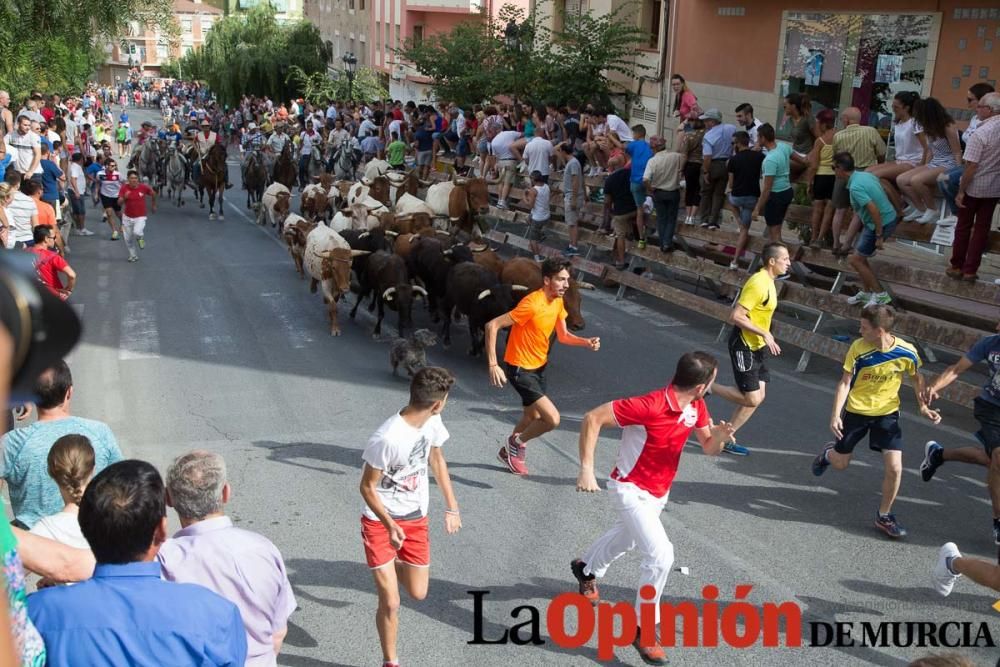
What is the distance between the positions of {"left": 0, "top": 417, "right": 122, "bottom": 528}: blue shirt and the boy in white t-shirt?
1.49 metres

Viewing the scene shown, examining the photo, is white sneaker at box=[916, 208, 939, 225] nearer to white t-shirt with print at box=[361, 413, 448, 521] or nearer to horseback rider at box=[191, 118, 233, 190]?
white t-shirt with print at box=[361, 413, 448, 521]

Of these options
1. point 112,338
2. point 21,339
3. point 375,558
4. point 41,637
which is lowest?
point 112,338

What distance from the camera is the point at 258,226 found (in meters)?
24.3

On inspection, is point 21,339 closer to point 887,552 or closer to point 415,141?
point 887,552

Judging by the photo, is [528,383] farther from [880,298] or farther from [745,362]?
[880,298]

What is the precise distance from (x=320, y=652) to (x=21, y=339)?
4.69 metres

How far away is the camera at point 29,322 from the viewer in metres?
1.73

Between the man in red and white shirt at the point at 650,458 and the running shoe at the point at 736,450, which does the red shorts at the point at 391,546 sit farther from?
the running shoe at the point at 736,450

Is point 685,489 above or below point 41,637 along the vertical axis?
below

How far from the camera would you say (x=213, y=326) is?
14.5 meters

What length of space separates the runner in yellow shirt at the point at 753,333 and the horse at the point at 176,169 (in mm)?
21280

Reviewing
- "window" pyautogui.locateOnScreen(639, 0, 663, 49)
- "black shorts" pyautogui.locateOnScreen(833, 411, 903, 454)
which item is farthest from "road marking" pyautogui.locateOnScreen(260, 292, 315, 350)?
"window" pyautogui.locateOnScreen(639, 0, 663, 49)

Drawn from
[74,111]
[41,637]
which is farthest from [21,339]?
[74,111]

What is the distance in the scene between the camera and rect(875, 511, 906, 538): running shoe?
7551 mm
